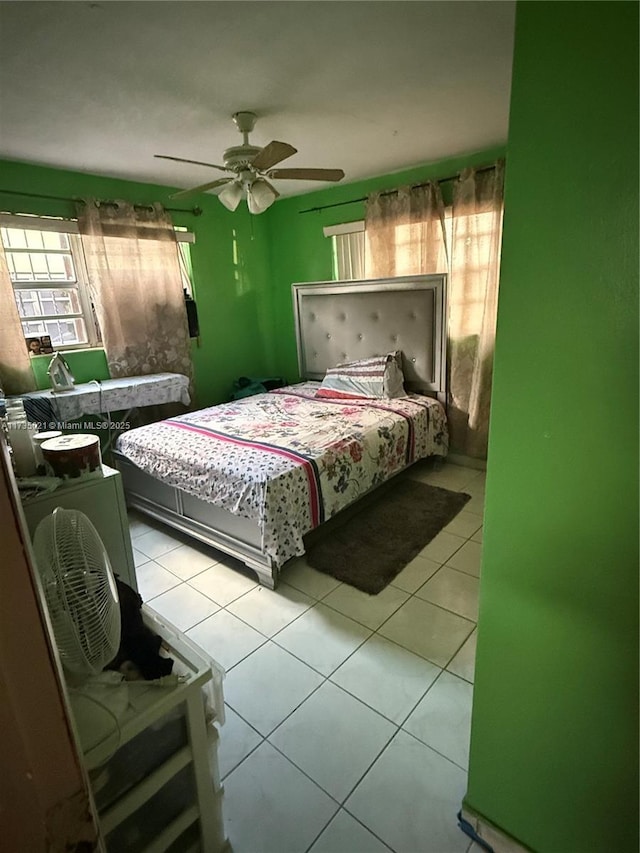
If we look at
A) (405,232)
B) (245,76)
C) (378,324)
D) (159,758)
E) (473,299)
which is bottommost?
(159,758)

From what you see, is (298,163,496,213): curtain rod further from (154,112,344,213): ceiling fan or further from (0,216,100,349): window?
(0,216,100,349): window

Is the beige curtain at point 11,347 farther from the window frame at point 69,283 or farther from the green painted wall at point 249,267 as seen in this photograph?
the green painted wall at point 249,267

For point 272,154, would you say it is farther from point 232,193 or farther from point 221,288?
point 221,288

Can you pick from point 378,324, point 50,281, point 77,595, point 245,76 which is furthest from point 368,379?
point 77,595

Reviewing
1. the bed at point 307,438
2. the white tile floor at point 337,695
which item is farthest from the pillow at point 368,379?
the white tile floor at point 337,695

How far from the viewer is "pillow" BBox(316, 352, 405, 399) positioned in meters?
3.55

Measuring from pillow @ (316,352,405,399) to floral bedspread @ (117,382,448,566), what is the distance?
0.47 ft

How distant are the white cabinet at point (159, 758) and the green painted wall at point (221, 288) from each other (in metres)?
2.99

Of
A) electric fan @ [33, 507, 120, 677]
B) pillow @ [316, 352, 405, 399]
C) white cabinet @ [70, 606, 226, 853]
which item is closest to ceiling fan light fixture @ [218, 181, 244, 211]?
pillow @ [316, 352, 405, 399]

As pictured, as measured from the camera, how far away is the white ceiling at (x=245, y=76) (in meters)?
1.53

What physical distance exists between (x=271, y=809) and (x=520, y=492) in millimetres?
1191

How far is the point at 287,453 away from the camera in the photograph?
7.79 ft

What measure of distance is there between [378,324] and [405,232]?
30.1 inches

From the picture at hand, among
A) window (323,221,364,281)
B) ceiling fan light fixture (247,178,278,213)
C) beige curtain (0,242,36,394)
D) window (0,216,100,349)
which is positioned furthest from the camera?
window (323,221,364,281)
